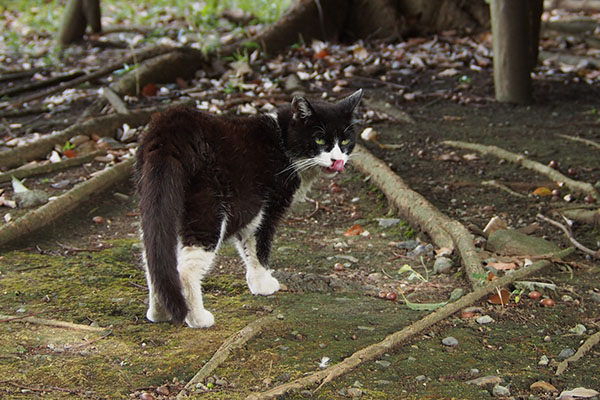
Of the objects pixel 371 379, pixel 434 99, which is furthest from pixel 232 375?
pixel 434 99

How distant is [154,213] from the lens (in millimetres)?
3012

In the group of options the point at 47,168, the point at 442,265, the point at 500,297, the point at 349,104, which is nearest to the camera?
the point at 500,297

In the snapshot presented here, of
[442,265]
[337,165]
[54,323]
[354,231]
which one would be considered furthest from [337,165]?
[54,323]

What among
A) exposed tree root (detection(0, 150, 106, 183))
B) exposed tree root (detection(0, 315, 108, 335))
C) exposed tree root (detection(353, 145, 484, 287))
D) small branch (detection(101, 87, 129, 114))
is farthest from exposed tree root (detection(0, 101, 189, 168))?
exposed tree root (detection(0, 315, 108, 335))

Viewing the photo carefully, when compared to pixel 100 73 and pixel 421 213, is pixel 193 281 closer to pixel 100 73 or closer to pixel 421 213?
pixel 421 213

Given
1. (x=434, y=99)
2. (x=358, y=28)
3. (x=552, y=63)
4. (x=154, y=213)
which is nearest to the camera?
(x=154, y=213)

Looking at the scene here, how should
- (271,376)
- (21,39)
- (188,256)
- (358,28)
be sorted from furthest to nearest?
1. (21,39)
2. (358,28)
3. (188,256)
4. (271,376)

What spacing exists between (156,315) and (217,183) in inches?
28.4

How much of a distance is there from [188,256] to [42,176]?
2.89 meters

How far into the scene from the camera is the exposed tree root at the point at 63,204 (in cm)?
439

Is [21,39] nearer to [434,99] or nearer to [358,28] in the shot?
[358,28]

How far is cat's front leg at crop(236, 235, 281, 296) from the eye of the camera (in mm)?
3713

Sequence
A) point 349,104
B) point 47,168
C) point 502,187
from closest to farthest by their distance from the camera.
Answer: point 349,104 → point 502,187 → point 47,168

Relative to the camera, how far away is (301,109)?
376 cm
